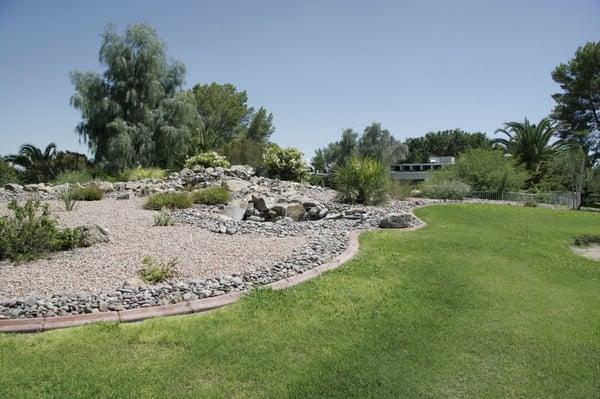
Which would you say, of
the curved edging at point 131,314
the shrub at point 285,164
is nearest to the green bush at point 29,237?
the curved edging at point 131,314

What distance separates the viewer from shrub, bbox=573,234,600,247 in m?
8.02

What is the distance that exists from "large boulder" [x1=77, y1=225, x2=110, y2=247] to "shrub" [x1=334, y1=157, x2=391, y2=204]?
23.0 ft

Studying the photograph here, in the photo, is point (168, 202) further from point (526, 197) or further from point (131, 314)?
point (526, 197)

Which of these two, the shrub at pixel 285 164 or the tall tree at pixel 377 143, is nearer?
the shrub at pixel 285 164

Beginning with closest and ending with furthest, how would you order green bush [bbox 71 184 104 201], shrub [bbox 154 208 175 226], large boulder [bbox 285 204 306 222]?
1. shrub [bbox 154 208 175 226]
2. large boulder [bbox 285 204 306 222]
3. green bush [bbox 71 184 104 201]

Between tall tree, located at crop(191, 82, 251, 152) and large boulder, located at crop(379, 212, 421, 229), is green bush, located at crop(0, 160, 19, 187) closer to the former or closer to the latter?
large boulder, located at crop(379, 212, 421, 229)

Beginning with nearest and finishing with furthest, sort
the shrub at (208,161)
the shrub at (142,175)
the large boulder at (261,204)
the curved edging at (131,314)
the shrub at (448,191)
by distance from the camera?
the curved edging at (131,314)
the large boulder at (261,204)
the shrub at (448,191)
the shrub at (142,175)
the shrub at (208,161)

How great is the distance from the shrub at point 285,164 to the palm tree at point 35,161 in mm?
9399

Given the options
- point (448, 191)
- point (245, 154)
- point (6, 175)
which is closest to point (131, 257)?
point (448, 191)

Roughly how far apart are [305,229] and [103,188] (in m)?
7.39

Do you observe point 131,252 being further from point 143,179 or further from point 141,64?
point 141,64

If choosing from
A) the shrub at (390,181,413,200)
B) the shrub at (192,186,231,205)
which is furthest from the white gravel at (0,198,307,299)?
the shrub at (390,181,413,200)

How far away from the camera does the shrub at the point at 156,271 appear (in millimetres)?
4613

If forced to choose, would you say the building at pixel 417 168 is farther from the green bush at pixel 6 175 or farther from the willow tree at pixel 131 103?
the green bush at pixel 6 175
